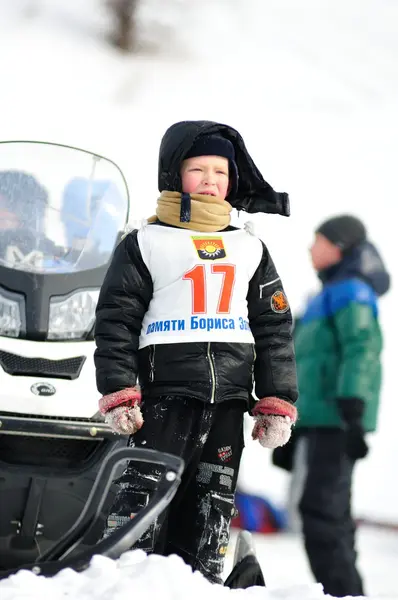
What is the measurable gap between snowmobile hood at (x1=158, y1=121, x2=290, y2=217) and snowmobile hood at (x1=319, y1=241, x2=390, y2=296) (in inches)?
61.9

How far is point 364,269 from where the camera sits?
4.38m

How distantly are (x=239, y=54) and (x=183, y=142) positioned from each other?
13.2 m

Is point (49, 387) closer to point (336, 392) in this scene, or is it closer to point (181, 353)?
point (181, 353)

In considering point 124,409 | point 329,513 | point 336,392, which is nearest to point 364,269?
point 336,392

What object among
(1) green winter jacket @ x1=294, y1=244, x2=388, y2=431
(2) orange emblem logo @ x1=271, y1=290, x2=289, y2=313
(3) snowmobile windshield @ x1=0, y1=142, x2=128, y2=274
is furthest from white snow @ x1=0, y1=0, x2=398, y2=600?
(2) orange emblem logo @ x1=271, y1=290, x2=289, y2=313

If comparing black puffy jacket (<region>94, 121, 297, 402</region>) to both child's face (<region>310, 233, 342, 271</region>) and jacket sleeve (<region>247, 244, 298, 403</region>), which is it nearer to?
jacket sleeve (<region>247, 244, 298, 403</region>)

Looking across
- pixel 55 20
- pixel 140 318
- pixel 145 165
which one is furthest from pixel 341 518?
pixel 55 20

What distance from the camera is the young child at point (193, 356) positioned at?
2.49 meters

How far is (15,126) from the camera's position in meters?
10.8

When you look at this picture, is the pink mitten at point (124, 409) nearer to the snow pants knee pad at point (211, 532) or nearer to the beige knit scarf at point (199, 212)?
the snow pants knee pad at point (211, 532)

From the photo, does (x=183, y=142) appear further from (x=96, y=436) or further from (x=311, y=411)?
(x=311, y=411)

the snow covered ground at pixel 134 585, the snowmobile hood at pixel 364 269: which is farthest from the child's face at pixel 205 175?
the snowmobile hood at pixel 364 269

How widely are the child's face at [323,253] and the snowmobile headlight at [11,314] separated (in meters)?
1.77

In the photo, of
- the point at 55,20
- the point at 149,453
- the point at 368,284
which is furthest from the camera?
the point at 55,20
